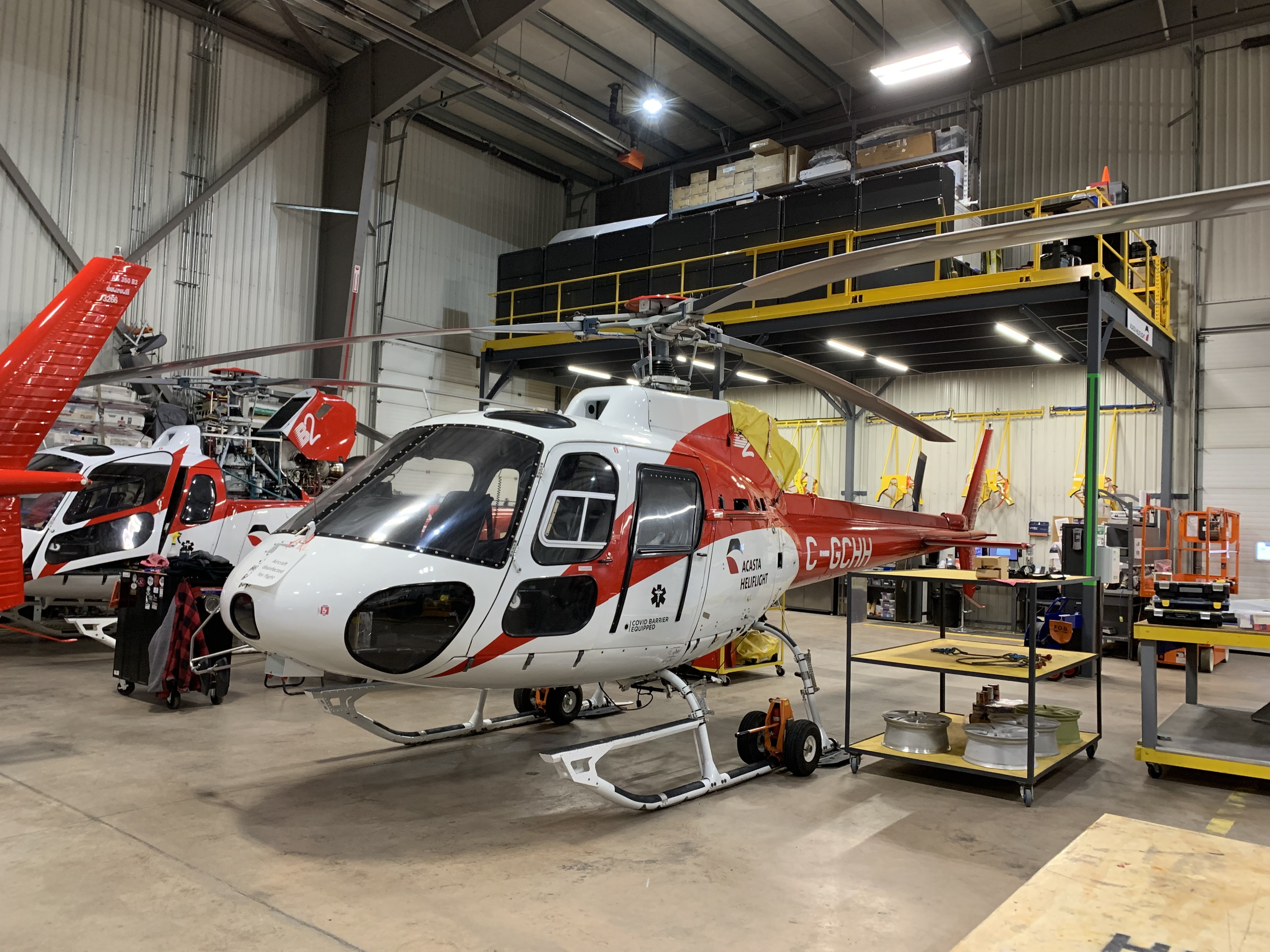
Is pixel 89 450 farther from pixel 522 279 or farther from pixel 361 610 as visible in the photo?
pixel 522 279

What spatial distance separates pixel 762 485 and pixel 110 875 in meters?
4.07

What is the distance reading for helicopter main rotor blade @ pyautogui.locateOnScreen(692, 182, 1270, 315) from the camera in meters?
2.98

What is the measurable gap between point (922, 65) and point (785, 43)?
4.96 m

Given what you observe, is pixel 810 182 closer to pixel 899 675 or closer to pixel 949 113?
pixel 949 113

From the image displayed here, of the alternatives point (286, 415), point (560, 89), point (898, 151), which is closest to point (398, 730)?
point (286, 415)

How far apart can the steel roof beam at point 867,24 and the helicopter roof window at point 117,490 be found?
11690 millimetres

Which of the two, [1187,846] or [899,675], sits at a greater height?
[1187,846]

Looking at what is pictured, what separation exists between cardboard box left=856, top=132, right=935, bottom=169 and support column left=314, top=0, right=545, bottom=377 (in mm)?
6579

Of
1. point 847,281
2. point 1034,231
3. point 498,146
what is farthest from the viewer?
point 498,146

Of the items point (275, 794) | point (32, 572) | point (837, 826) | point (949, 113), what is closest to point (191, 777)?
point (275, 794)

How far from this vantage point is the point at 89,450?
8.32 meters

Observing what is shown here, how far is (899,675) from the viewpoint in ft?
29.6

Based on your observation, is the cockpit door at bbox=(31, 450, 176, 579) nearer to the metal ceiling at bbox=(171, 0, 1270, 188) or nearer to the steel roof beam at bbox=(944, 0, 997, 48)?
the metal ceiling at bbox=(171, 0, 1270, 188)

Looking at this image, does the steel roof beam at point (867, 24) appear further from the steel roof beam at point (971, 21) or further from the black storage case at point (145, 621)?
the black storage case at point (145, 621)
